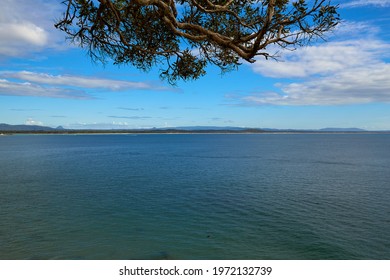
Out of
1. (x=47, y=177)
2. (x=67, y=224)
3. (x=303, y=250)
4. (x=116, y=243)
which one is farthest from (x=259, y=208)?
(x=47, y=177)

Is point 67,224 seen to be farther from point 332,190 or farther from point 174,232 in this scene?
point 332,190

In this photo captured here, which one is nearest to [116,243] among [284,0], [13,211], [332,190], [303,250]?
→ [303,250]

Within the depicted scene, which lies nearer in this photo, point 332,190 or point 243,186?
point 332,190

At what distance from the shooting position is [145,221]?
23.2 meters

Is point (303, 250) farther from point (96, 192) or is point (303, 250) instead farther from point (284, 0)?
point (96, 192)

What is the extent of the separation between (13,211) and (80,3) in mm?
22266

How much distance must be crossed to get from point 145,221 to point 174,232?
11.3 feet

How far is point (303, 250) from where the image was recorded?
698 inches

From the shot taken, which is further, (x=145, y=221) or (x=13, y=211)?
(x=13, y=211)

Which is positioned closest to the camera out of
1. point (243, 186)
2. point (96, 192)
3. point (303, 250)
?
point (303, 250)

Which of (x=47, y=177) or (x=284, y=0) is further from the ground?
(x=284, y=0)
